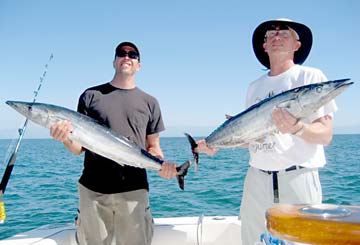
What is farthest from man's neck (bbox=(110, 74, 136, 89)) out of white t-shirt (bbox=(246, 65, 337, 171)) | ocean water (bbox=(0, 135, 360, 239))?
ocean water (bbox=(0, 135, 360, 239))

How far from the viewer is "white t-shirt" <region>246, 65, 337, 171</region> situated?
8.54 feet

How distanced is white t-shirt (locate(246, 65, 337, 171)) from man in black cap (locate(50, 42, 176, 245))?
99 cm

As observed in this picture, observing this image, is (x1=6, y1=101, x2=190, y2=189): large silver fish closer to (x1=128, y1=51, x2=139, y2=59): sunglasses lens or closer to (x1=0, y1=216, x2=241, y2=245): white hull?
(x1=128, y1=51, x2=139, y2=59): sunglasses lens

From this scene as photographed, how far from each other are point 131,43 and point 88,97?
616 millimetres

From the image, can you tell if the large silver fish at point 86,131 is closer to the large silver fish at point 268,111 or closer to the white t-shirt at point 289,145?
the large silver fish at point 268,111

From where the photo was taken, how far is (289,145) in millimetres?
2648

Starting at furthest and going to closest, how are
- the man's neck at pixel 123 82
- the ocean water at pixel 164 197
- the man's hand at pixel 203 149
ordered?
the ocean water at pixel 164 197, the man's neck at pixel 123 82, the man's hand at pixel 203 149

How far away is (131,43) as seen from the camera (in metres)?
3.42

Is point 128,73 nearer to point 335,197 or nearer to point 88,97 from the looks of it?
point 88,97

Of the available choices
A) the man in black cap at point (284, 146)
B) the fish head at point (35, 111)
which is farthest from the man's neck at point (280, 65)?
the fish head at point (35, 111)

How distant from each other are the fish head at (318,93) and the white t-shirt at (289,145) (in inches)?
5.6

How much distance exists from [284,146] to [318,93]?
1.49 feet

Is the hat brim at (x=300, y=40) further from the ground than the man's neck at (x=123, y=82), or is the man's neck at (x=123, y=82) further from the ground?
the hat brim at (x=300, y=40)

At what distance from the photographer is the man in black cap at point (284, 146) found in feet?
8.25
